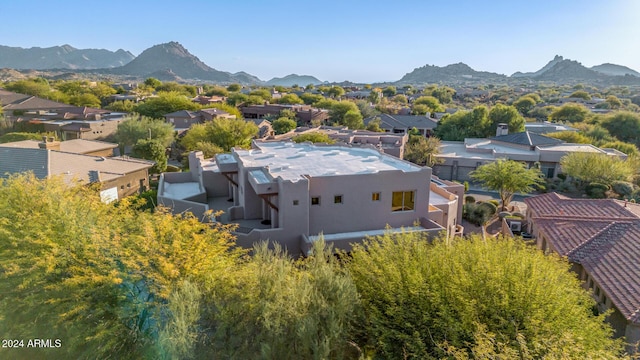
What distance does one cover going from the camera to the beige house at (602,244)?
16.1 metres

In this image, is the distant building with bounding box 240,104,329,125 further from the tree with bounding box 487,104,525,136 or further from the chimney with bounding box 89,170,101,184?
the chimney with bounding box 89,170,101,184

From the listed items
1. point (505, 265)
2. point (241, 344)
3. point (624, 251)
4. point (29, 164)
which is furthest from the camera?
point (29, 164)

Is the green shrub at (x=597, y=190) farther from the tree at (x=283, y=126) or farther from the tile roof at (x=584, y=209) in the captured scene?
the tree at (x=283, y=126)

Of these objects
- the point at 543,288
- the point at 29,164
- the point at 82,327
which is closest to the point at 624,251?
the point at 543,288

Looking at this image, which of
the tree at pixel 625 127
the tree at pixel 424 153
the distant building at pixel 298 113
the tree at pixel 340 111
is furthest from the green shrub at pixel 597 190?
the distant building at pixel 298 113

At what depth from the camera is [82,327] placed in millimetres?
10953

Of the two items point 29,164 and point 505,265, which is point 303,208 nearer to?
point 505,265

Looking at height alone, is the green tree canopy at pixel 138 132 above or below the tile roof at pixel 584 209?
above

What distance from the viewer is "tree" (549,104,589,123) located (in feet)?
297

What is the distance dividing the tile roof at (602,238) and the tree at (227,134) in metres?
31.8

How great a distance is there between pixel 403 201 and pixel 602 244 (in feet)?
34.1

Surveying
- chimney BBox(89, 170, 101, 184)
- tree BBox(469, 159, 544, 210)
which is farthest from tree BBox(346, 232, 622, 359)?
tree BBox(469, 159, 544, 210)

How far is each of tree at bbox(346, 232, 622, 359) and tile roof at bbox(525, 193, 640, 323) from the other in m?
6.35

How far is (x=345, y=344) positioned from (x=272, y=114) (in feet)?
258
